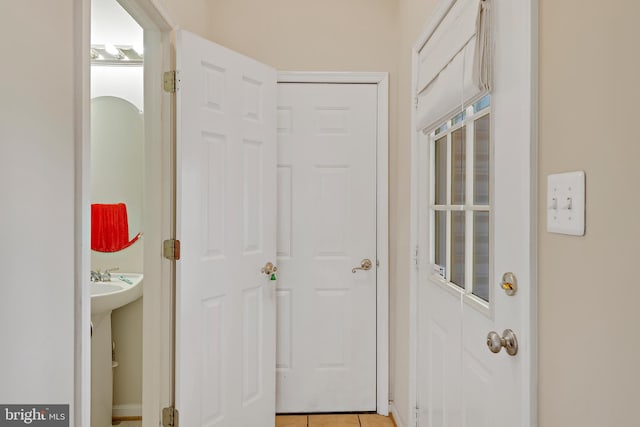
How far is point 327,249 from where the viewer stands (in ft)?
7.84

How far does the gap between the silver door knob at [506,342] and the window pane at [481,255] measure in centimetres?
19

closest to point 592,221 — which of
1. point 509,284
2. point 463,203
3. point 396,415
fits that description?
point 509,284

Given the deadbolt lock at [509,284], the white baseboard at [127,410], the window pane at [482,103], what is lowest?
the white baseboard at [127,410]

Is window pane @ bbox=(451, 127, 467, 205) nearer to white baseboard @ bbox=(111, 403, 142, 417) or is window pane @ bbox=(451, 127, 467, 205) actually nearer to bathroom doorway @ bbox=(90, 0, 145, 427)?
bathroom doorway @ bbox=(90, 0, 145, 427)

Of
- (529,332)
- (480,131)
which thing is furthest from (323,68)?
(529,332)

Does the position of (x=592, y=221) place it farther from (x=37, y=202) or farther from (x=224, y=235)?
(x=224, y=235)

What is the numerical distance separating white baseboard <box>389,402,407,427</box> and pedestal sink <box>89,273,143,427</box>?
159 cm

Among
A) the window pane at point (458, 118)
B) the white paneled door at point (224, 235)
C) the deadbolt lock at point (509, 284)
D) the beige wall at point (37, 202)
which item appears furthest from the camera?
the white paneled door at point (224, 235)

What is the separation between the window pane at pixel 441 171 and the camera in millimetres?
1563

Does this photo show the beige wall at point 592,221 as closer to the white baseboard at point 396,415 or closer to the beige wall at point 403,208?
the beige wall at point 403,208

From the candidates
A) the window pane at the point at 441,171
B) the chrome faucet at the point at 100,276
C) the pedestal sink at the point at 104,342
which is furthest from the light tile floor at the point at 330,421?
the window pane at the point at 441,171

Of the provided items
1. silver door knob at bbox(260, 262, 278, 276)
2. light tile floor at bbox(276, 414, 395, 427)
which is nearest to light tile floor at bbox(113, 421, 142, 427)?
light tile floor at bbox(276, 414, 395, 427)

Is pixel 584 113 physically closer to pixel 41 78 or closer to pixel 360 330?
pixel 41 78

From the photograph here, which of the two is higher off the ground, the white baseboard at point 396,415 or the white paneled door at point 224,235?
the white paneled door at point 224,235
